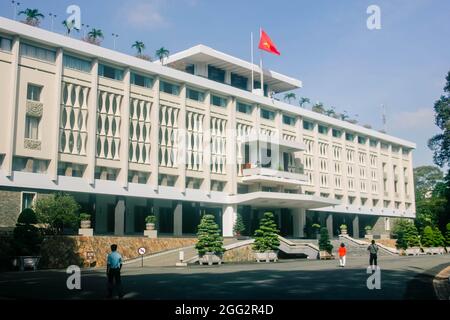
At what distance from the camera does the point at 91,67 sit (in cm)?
4397

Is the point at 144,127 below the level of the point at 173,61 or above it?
below

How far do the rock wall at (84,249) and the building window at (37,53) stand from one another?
605 inches

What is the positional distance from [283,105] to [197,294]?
1938 inches

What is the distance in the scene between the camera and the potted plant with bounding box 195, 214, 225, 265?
A: 35.8m

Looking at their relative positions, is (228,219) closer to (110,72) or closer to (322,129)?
(110,72)

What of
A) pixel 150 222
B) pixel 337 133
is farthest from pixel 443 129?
pixel 150 222

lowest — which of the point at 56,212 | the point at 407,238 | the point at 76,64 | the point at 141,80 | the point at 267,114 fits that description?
the point at 407,238

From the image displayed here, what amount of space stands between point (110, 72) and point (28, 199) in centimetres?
1450

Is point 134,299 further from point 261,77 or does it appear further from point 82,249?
point 261,77

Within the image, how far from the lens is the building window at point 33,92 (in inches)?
1555

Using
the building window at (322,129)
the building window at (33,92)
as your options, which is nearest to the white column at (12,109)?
the building window at (33,92)

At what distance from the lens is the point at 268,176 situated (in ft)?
182

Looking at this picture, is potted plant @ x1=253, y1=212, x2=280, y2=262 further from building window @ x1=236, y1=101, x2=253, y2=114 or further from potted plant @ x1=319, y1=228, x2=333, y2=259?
building window @ x1=236, y1=101, x2=253, y2=114
